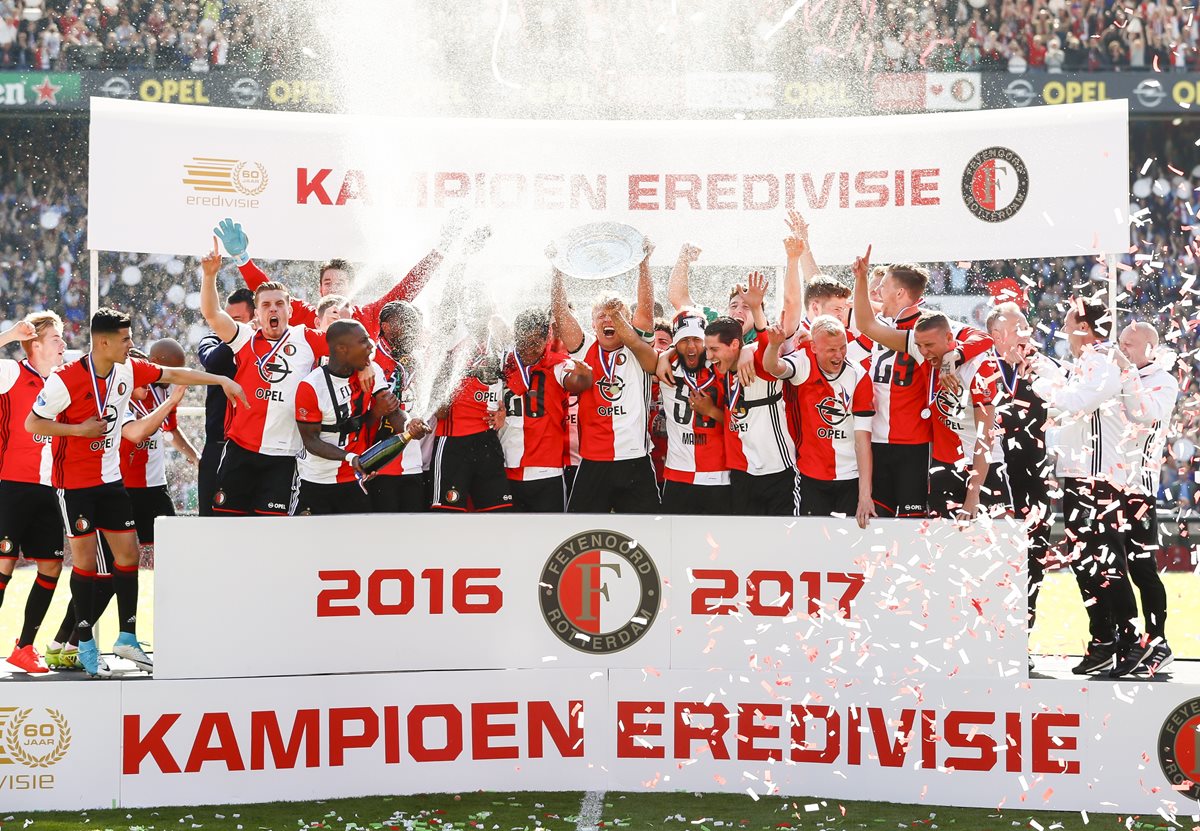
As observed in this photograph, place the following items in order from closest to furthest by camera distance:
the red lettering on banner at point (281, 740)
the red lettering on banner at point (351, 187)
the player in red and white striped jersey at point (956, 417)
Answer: the red lettering on banner at point (281, 740), the player in red and white striped jersey at point (956, 417), the red lettering on banner at point (351, 187)

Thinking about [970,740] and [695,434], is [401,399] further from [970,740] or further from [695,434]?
[970,740]

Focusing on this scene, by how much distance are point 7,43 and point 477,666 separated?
18.0m

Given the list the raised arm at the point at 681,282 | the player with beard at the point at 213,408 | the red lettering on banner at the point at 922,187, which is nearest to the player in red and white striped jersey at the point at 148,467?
the player with beard at the point at 213,408

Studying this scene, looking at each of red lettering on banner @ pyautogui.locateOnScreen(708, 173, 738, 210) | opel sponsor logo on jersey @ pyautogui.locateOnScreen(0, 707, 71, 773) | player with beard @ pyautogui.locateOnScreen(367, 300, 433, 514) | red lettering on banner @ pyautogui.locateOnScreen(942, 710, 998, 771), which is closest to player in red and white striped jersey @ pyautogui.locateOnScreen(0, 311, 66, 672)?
opel sponsor logo on jersey @ pyautogui.locateOnScreen(0, 707, 71, 773)

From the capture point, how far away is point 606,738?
5.85 m

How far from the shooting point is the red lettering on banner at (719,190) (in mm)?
8352

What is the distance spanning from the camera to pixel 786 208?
8.36 metres

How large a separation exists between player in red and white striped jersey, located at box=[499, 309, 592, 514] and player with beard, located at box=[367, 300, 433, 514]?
0.41 metres

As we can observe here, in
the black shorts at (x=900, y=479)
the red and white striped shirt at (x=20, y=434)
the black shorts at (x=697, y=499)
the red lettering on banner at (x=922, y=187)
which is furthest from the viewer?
the red lettering on banner at (x=922, y=187)

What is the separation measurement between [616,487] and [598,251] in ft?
3.71

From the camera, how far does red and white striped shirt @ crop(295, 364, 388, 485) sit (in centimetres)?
600

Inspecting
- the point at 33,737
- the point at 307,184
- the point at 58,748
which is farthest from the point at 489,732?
the point at 307,184

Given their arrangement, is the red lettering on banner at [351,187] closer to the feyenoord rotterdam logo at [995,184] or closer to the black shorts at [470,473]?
the black shorts at [470,473]

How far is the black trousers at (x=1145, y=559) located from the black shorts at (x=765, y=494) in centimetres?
150
